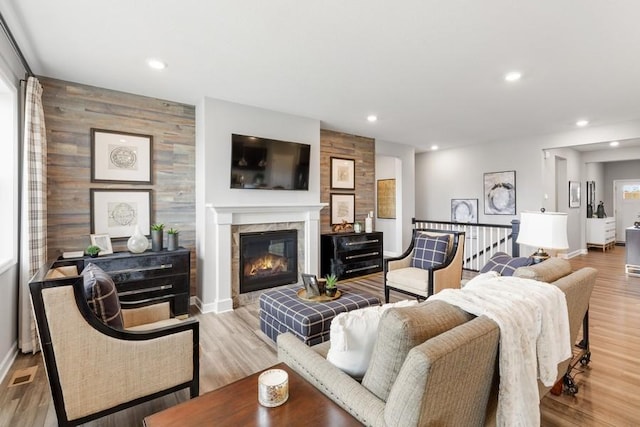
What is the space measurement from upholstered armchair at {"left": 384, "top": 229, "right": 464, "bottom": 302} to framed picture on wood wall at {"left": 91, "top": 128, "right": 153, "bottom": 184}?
3.24 metres

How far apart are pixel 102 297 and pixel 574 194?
9386 millimetres

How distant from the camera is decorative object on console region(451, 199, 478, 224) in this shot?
7023 mm

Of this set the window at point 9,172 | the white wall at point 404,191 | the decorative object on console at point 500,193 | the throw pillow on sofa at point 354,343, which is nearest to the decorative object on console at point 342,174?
the white wall at point 404,191

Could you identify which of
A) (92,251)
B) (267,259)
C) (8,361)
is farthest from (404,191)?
(8,361)

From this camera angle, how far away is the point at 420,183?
8203 millimetres

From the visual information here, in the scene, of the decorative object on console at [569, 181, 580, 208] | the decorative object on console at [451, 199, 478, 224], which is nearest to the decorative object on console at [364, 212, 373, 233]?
the decorative object on console at [451, 199, 478, 224]

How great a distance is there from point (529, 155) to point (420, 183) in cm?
255

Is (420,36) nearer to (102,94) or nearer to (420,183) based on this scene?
(102,94)

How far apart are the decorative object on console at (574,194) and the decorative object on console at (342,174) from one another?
540cm

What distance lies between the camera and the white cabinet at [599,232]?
802 cm

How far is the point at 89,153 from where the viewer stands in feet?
11.4

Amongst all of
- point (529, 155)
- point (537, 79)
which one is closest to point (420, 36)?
point (537, 79)

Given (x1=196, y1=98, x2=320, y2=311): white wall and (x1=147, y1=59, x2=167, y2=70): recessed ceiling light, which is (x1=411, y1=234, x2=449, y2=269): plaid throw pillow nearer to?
(x1=196, y1=98, x2=320, y2=311): white wall

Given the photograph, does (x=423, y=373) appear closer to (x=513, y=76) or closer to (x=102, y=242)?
(x=513, y=76)
